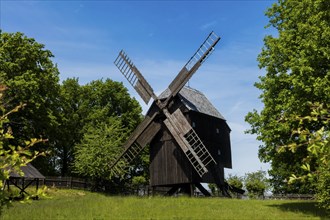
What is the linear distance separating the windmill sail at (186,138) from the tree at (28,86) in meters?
16.1

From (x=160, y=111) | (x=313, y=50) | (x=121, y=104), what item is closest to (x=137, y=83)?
(x=160, y=111)

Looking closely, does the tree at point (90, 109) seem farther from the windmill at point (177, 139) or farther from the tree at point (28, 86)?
the windmill at point (177, 139)

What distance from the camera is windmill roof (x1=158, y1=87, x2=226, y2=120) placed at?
2961cm

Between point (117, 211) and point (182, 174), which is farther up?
point (182, 174)

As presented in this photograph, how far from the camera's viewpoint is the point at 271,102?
22625 millimetres

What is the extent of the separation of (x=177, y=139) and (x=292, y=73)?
935 cm

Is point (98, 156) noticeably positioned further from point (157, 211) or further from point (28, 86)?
point (157, 211)

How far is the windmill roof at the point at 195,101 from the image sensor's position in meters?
29.6

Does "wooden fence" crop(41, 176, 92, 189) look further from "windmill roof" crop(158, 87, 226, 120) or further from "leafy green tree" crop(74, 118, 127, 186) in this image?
"windmill roof" crop(158, 87, 226, 120)

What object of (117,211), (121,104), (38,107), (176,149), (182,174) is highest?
(121,104)

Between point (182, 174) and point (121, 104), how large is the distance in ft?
86.2

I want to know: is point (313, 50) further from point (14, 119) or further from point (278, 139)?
point (14, 119)

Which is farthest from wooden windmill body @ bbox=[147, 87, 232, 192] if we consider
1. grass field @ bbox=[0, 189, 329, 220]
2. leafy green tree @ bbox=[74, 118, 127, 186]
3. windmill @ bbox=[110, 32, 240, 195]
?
leafy green tree @ bbox=[74, 118, 127, 186]

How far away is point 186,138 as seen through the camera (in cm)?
2753
